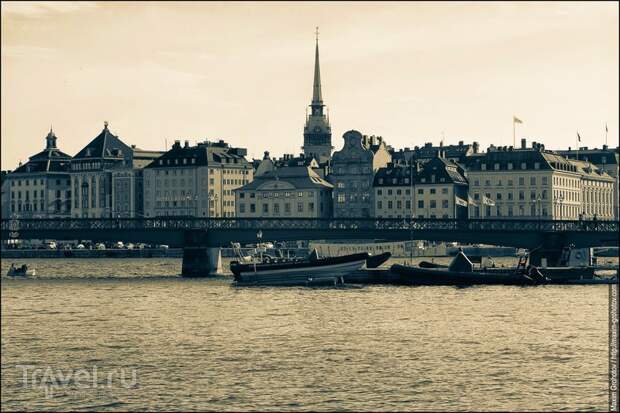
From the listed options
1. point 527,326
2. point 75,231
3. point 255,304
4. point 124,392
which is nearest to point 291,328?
point 527,326

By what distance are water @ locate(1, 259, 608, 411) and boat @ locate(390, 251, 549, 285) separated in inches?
538

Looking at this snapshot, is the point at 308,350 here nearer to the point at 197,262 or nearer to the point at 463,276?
the point at 463,276

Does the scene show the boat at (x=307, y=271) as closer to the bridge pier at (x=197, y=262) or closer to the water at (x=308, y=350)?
the bridge pier at (x=197, y=262)

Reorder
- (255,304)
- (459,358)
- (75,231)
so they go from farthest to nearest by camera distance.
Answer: (75,231) < (255,304) < (459,358)

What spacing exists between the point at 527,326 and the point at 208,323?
18.3 m

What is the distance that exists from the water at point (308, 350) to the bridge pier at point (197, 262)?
31.4m

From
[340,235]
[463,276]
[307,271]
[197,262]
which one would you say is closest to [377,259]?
[340,235]

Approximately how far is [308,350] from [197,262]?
76165 mm

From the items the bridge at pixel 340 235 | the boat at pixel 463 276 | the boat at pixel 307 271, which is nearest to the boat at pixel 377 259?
the bridge at pixel 340 235

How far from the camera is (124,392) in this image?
176ft

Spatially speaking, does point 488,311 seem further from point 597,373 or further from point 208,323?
point 597,373

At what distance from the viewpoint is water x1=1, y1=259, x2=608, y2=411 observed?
173ft

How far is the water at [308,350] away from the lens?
5266 centimetres

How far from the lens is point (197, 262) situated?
470 feet
